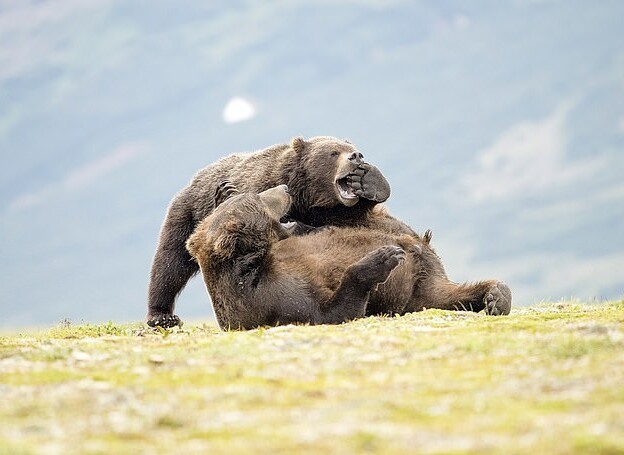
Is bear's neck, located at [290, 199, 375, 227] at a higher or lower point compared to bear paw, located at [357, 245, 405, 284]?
higher

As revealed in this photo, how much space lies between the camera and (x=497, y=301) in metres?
11.2

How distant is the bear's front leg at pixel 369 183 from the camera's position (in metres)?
12.8

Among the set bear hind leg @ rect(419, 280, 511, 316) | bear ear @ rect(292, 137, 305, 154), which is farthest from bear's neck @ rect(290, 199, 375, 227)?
bear hind leg @ rect(419, 280, 511, 316)

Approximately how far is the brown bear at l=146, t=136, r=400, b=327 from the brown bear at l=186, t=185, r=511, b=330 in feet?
4.10

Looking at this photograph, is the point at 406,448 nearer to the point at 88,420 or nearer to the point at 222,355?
the point at 88,420

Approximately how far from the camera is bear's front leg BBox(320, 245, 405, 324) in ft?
33.3

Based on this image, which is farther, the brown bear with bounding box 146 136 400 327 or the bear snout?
the bear snout

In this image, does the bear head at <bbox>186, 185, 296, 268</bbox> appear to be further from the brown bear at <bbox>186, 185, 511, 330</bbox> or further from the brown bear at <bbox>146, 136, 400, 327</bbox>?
the brown bear at <bbox>146, 136, 400, 327</bbox>

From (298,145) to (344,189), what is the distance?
1.27 meters

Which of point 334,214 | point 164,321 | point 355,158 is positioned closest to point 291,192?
point 334,214

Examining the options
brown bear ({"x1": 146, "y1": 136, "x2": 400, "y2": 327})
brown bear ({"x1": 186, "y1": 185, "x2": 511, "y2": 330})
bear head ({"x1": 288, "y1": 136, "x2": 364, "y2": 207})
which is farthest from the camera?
bear head ({"x1": 288, "y1": 136, "x2": 364, "y2": 207})

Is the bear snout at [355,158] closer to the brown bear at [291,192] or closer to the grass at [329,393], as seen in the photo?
the brown bear at [291,192]

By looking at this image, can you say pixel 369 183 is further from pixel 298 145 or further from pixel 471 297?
pixel 471 297

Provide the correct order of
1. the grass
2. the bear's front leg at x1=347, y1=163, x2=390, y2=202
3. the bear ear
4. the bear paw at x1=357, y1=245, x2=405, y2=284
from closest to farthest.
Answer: the grass, the bear paw at x1=357, y1=245, x2=405, y2=284, the bear's front leg at x1=347, y1=163, x2=390, y2=202, the bear ear
